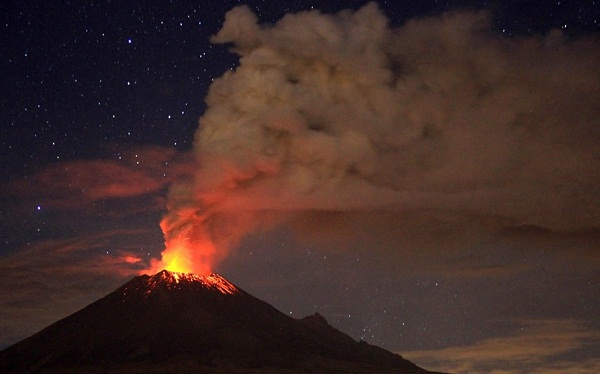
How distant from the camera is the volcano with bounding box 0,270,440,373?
113625 millimetres

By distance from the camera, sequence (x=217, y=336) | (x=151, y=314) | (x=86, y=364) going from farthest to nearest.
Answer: (x=151, y=314) < (x=217, y=336) < (x=86, y=364)

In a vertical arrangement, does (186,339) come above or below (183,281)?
below

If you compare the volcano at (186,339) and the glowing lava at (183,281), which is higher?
the glowing lava at (183,281)

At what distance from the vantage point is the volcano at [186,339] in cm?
11362

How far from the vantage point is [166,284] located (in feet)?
490

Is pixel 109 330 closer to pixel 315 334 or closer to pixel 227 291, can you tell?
pixel 227 291

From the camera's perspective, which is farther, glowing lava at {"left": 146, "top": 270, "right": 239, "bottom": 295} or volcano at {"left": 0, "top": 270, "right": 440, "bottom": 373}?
glowing lava at {"left": 146, "top": 270, "right": 239, "bottom": 295}

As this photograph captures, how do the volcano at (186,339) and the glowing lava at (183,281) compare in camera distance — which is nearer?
the volcano at (186,339)

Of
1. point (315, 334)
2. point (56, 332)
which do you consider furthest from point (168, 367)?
point (315, 334)

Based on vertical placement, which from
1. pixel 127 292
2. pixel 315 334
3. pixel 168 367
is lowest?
pixel 168 367

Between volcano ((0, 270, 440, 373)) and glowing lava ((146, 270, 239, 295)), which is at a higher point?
glowing lava ((146, 270, 239, 295))

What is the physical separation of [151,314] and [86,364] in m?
22.6

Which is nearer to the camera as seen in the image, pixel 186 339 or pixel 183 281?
pixel 186 339

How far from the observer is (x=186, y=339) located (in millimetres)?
123625
